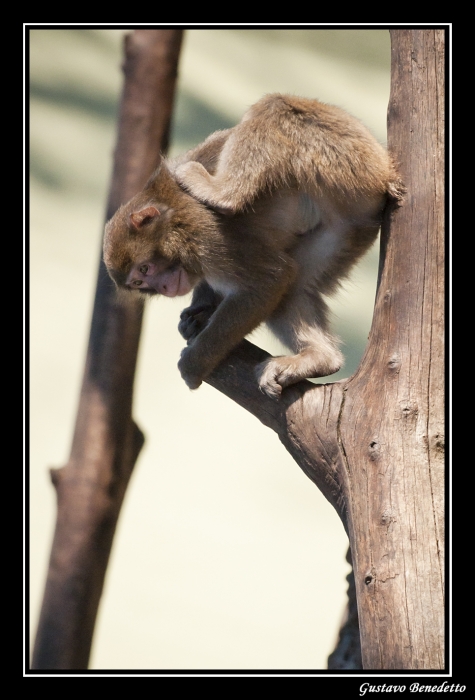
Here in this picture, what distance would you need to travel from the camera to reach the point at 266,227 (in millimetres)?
3643

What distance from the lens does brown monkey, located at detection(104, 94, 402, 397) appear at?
345 cm

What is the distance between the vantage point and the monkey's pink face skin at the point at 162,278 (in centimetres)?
385

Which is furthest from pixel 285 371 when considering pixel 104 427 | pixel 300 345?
pixel 104 427

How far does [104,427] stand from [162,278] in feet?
4.95

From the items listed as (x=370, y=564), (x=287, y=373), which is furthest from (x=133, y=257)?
(x=370, y=564)

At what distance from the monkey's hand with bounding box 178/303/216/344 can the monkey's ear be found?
1.92ft

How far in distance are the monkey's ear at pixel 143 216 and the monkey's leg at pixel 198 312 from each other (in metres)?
0.59

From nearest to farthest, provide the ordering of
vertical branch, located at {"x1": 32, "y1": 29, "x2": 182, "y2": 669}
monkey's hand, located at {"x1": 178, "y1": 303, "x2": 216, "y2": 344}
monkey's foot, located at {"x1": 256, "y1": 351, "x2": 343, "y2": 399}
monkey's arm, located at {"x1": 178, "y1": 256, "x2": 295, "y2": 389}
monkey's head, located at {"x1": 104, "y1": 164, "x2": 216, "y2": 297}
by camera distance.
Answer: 1. monkey's foot, located at {"x1": 256, "y1": 351, "x2": 343, "y2": 399}
2. monkey's arm, located at {"x1": 178, "y1": 256, "x2": 295, "y2": 389}
3. monkey's head, located at {"x1": 104, "y1": 164, "x2": 216, "y2": 297}
4. monkey's hand, located at {"x1": 178, "y1": 303, "x2": 216, "y2": 344}
5. vertical branch, located at {"x1": 32, "y1": 29, "x2": 182, "y2": 669}

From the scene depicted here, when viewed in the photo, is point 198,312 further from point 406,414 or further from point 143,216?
point 406,414

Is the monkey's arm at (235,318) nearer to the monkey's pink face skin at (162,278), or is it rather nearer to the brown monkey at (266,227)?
the brown monkey at (266,227)

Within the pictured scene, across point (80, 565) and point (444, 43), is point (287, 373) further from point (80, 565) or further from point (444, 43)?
point (80, 565)

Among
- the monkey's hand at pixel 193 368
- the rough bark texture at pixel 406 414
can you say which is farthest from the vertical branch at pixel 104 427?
the rough bark texture at pixel 406 414

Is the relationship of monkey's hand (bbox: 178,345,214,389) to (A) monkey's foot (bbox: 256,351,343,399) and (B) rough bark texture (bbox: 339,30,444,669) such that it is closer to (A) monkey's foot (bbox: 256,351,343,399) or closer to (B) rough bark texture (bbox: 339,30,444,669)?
(A) monkey's foot (bbox: 256,351,343,399)
